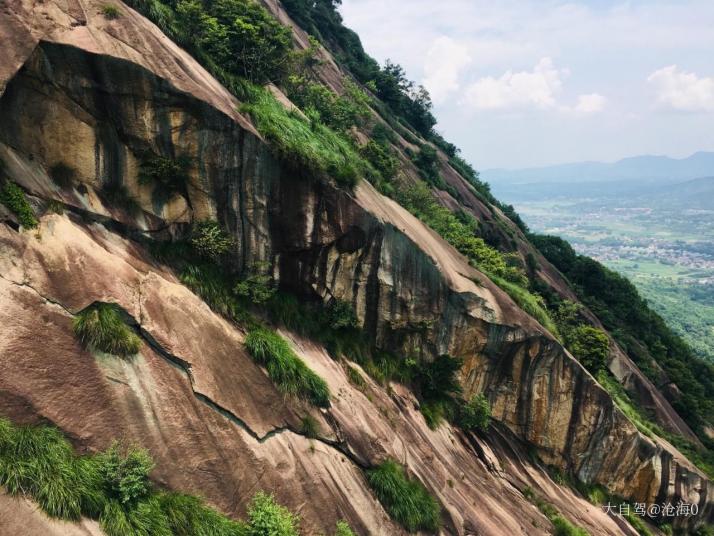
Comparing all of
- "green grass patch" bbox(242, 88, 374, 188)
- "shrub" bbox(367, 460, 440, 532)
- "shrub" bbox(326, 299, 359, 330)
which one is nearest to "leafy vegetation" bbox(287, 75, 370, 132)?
"green grass patch" bbox(242, 88, 374, 188)

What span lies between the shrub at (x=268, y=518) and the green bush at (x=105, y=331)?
441 cm

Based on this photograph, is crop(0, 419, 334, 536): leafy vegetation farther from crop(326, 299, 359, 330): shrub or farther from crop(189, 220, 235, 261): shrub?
crop(326, 299, 359, 330): shrub

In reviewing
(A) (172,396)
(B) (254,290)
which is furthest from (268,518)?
(B) (254,290)

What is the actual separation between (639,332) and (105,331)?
55533 millimetres

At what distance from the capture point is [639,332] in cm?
5062

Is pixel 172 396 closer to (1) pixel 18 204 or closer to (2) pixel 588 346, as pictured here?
(1) pixel 18 204

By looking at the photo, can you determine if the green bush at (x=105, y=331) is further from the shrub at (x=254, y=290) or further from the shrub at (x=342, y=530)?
the shrub at (x=342, y=530)

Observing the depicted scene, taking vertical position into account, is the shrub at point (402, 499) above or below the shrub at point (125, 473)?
below

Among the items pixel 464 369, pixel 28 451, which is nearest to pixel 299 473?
pixel 28 451

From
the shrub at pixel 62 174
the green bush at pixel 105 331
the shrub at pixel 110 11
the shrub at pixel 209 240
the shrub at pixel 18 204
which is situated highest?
the shrub at pixel 110 11

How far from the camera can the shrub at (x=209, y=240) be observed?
44.5ft

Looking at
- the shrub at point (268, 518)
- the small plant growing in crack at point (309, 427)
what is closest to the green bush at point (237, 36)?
the small plant growing in crack at point (309, 427)

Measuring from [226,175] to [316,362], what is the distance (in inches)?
260

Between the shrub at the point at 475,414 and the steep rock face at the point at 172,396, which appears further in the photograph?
the shrub at the point at 475,414
